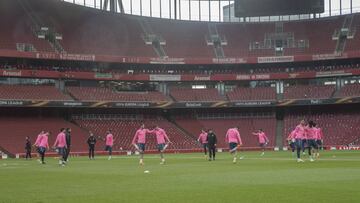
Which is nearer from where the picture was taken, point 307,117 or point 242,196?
point 242,196

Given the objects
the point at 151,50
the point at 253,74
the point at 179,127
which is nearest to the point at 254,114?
the point at 253,74

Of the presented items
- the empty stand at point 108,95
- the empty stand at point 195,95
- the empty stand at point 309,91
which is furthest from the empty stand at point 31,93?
the empty stand at point 309,91

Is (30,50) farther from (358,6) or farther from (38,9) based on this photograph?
(358,6)

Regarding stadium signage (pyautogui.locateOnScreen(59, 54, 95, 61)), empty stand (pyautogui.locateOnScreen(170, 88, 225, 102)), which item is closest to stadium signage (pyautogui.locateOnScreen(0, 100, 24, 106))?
stadium signage (pyautogui.locateOnScreen(59, 54, 95, 61))

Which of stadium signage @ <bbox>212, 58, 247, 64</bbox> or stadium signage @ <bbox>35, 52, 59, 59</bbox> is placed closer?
stadium signage @ <bbox>35, 52, 59, 59</bbox>

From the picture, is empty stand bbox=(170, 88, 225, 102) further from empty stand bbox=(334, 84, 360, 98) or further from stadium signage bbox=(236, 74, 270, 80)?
empty stand bbox=(334, 84, 360, 98)

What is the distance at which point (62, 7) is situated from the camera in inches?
3300

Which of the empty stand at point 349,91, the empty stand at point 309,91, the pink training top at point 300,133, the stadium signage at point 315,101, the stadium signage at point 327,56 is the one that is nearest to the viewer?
the pink training top at point 300,133

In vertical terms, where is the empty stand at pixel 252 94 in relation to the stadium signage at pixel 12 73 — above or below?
below

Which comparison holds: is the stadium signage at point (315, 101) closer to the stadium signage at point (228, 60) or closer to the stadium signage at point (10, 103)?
the stadium signage at point (228, 60)

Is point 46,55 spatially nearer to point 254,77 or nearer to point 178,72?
point 178,72

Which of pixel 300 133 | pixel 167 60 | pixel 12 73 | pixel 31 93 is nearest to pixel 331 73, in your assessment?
pixel 167 60

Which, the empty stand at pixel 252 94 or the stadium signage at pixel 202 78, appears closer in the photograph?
the empty stand at pixel 252 94

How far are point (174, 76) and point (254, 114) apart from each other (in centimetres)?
1343
